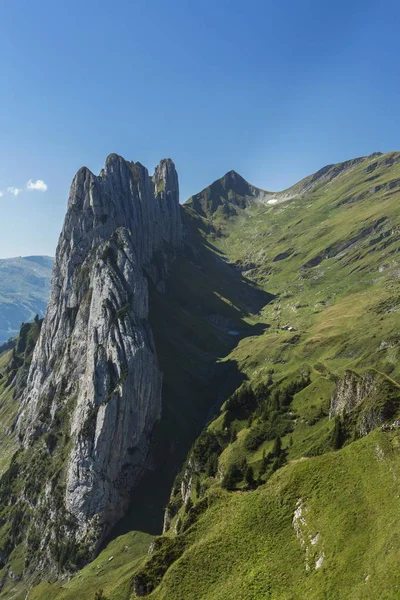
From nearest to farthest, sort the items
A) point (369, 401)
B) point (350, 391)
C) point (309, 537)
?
point (309, 537) < point (369, 401) < point (350, 391)

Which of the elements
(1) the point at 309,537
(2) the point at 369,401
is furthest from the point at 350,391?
(1) the point at 309,537

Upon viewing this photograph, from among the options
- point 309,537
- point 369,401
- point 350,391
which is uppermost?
point 369,401

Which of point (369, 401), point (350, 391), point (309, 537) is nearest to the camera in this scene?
point (309, 537)

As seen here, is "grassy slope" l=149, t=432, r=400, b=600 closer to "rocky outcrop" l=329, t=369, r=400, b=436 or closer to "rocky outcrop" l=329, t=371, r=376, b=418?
"rocky outcrop" l=329, t=369, r=400, b=436

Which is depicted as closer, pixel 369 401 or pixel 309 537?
pixel 309 537

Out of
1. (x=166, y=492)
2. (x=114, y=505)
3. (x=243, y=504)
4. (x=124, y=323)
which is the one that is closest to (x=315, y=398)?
(x=243, y=504)

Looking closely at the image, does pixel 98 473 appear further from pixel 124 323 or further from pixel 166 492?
pixel 124 323

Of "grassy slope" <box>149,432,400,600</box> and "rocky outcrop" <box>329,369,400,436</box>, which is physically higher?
"rocky outcrop" <box>329,369,400,436</box>

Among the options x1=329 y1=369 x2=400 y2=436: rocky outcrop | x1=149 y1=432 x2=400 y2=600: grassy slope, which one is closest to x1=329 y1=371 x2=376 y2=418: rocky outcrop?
x1=329 y1=369 x2=400 y2=436: rocky outcrop

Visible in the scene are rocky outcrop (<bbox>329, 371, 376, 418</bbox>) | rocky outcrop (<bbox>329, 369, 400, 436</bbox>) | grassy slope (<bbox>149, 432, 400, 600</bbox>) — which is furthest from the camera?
rocky outcrop (<bbox>329, 371, 376, 418</bbox>)

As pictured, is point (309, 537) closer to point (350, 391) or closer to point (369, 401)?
point (369, 401)

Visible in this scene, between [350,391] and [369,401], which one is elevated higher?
Answer: [369,401]
